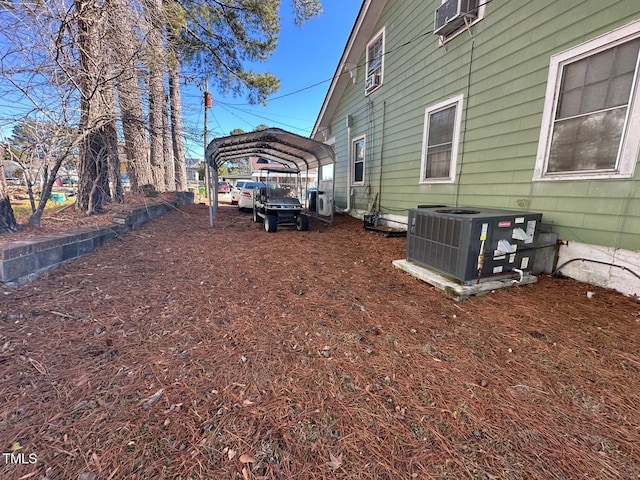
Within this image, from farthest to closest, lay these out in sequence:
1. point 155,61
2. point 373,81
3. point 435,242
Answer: point 373,81
point 155,61
point 435,242

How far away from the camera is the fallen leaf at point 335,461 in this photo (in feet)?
4.02

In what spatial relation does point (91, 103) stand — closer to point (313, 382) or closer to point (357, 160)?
point (313, 382)

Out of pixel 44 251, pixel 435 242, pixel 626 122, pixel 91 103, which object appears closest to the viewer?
pixel 626 122

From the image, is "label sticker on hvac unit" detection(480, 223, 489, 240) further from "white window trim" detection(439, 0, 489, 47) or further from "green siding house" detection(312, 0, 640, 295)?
"white window trim" detection(439, 0, 489, 47)

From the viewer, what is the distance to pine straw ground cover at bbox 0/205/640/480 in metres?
1.24

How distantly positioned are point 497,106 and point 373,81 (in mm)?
4538

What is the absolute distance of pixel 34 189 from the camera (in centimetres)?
409

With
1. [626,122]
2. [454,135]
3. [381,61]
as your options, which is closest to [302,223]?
[454,135]

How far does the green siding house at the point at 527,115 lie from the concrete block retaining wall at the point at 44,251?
20.2ft

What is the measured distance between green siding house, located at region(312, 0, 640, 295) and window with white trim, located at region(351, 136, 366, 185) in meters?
1.68

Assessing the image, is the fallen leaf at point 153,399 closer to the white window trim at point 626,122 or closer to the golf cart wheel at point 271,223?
the white window trim at point 626,122

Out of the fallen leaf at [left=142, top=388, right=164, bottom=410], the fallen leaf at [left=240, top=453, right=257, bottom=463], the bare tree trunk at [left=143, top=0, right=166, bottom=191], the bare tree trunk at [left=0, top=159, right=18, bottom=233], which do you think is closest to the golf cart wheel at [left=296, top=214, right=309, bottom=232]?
the bare tree trunk at [left=143, top=0, right=166, bottom=191]

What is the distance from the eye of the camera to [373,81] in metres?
7.74

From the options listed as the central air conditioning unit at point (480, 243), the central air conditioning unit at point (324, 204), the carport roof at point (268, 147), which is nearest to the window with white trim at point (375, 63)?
the carport roof at point (268, 147)
